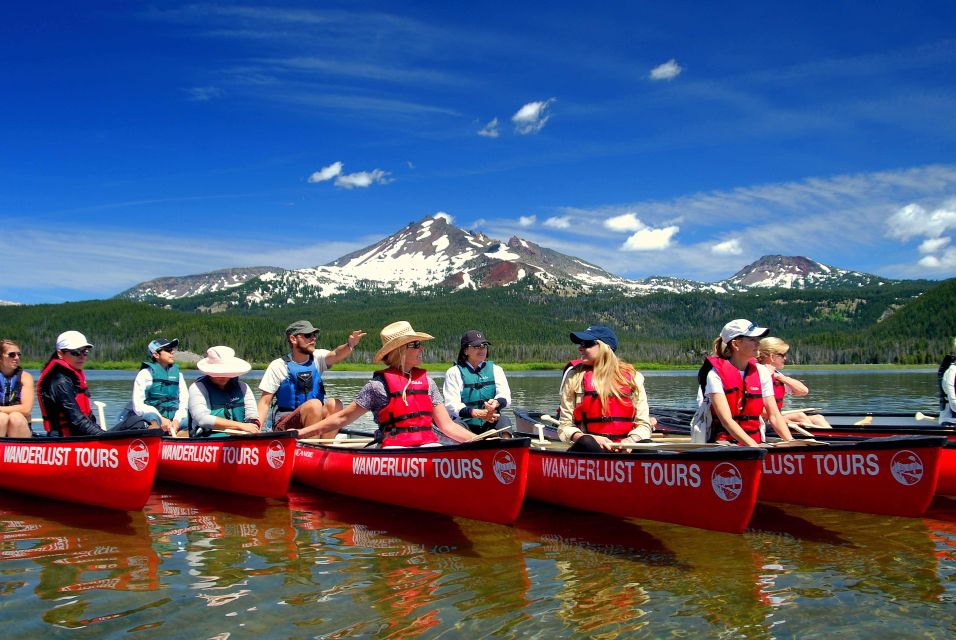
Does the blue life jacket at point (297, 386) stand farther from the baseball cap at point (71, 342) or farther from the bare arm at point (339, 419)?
the baseball cap at point (71, 342)

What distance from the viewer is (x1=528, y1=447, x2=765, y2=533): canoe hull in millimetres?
7098

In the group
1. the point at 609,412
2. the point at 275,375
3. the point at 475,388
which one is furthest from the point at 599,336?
the point at 275,375

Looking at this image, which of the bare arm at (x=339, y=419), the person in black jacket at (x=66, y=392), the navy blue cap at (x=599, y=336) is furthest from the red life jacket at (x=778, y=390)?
the person in black jacket at (x=66, y=392)

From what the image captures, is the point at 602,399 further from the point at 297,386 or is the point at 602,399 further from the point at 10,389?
the point at 10,389

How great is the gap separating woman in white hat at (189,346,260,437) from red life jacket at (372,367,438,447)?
2458mm

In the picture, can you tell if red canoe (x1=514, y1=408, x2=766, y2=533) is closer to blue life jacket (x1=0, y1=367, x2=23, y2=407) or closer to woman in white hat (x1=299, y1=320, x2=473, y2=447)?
woman in white hat (x1=299, y1=320, x2=473, y2=447)

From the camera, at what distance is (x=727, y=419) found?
830 centimetres

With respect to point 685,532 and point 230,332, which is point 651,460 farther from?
point 230,332

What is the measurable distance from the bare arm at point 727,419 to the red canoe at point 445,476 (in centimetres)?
237

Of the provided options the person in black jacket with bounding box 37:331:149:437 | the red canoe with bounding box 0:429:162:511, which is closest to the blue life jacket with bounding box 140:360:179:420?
the person in black jacket with bounding box 37:331:149:437

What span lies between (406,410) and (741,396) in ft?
13.2

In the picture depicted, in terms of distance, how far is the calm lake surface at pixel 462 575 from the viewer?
19.1ft

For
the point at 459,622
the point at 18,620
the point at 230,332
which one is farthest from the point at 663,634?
the point at 230,332

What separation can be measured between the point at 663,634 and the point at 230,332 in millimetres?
159912
